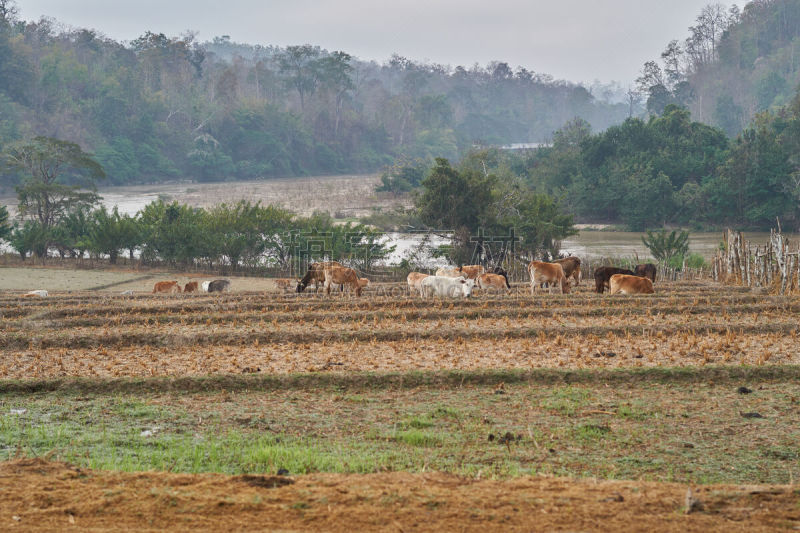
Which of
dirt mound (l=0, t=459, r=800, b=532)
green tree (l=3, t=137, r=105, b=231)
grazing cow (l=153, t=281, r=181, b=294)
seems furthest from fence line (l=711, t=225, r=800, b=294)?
green tree (l=3, t=137, r=105, b=231)

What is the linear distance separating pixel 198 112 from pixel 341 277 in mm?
62082

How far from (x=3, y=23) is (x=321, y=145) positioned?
104ft

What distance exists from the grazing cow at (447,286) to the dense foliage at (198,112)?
46801 millimetres

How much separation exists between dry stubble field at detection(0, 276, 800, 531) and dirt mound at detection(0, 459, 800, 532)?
0.02 m

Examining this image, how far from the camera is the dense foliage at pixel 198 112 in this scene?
68062mm

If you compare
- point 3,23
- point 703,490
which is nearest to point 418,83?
point 3,23

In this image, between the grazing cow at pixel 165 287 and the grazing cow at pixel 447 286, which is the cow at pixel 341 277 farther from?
the grazing cow at pixel 165 287

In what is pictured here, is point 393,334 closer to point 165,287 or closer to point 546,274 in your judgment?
point 546,274

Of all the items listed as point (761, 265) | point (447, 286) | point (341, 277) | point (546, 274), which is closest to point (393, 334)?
point (447, 286)

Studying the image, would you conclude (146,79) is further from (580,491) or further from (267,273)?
(580,491)

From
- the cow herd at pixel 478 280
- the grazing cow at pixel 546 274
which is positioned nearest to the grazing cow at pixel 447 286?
the cow herd at pixel 478 280

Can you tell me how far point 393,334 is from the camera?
13.6 m

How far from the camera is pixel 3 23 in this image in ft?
225

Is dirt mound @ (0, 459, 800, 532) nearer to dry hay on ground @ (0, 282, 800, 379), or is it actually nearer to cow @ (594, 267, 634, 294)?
dry hay on ground @ (0, 282, 800, 379)
